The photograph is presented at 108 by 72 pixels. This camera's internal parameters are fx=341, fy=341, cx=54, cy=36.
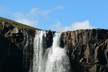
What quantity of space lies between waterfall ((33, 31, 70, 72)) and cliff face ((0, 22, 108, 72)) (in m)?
1.72

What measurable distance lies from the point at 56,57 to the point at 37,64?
855 cm

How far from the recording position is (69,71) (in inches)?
5546

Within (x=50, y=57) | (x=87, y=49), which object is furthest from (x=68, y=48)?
(x=50, y=57)

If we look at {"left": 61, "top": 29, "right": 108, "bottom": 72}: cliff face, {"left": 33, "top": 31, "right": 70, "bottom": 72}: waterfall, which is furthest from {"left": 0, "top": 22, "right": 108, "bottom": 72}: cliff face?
{"left": 33, "top": 31, "right": 70, "bottom": 72}: waterfall

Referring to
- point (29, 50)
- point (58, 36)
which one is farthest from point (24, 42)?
point (58, 36)

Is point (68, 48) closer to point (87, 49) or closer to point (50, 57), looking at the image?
point (87, 49)

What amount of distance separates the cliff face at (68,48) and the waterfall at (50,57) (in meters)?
1.72

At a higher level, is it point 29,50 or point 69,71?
point 29,50

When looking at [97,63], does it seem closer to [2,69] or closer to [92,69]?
[92,69]

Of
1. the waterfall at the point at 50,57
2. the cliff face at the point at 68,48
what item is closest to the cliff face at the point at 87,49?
the cliff face at the point at 68,48

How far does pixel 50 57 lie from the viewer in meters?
145

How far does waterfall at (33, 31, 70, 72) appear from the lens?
5595 inches

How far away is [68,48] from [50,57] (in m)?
8.60

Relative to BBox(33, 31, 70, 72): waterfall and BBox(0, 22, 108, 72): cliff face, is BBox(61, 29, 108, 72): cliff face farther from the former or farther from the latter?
BBox(33, 31, 70, 72): waterfall
